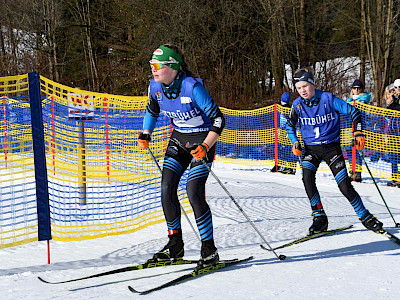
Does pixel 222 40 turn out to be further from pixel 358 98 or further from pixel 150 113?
pixel 150 113

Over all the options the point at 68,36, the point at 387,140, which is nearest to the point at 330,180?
the point at 387,140

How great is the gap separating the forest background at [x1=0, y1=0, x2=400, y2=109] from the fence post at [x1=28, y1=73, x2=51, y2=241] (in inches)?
550

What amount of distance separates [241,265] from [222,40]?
21601mm

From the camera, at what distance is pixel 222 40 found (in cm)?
2497

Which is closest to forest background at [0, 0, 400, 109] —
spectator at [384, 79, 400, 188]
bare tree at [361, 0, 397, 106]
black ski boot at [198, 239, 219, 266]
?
bare tree at [361, 0, 397, 106]

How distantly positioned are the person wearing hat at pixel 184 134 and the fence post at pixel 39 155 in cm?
103

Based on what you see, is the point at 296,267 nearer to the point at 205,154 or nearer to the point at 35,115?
the point at 205,154

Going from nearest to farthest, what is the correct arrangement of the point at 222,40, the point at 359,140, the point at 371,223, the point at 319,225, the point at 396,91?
the point at 359,140 → the point at 371,223 → the point at 319,225 → the point at 396,91 → the point at 222,40

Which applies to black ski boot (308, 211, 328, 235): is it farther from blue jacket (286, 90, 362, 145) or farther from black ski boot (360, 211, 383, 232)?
blue jacket (286, 90, 362, 145)

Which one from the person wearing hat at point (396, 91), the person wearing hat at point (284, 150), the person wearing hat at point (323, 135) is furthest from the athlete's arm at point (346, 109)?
the person wearing hat at point (284, 150)

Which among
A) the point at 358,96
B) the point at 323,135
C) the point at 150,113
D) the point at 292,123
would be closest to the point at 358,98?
the point at 358,96

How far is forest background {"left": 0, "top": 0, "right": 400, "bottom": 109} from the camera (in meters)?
21.3

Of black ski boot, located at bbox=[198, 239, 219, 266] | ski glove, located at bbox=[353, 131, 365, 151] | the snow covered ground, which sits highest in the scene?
ski glove, located at bbox=[353, 131, 365, 151]

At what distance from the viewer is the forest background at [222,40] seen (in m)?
21.3
